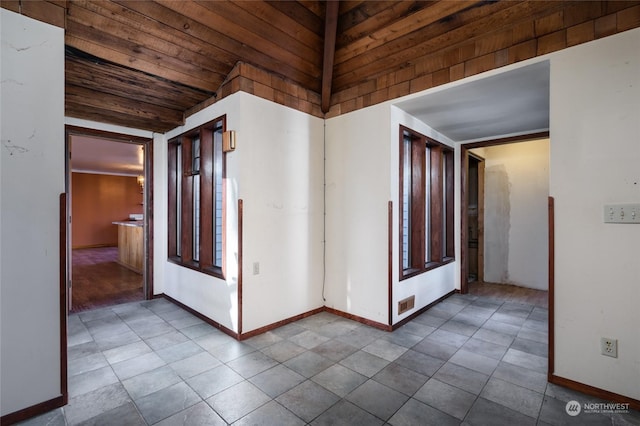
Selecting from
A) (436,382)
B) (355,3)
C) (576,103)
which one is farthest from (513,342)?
(355,3)

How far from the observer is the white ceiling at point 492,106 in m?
2.50

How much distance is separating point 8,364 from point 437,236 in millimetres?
4353

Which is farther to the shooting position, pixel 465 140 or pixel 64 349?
pixel 465 140

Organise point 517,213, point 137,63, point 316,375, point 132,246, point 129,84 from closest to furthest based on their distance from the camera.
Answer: point 316,375, point 137,63, point 129,84, point 517,213, point 132,246

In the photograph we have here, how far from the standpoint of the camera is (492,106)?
305cm

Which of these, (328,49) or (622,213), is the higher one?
(328,49)

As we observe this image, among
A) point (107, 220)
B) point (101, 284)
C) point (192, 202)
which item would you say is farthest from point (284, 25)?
point (107, 220)

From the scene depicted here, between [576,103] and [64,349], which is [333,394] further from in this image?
[576,103]

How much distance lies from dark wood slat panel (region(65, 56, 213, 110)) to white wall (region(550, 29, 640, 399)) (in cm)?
333

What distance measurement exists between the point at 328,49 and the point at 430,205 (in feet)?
8.15

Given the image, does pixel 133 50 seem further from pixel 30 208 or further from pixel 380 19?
pixel 380 19

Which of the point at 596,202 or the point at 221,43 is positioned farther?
the point at 221,43

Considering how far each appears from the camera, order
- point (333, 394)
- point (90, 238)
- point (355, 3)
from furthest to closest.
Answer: point (90, 238), point (355, 3), point (333, 394)

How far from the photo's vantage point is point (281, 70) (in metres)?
3.17
